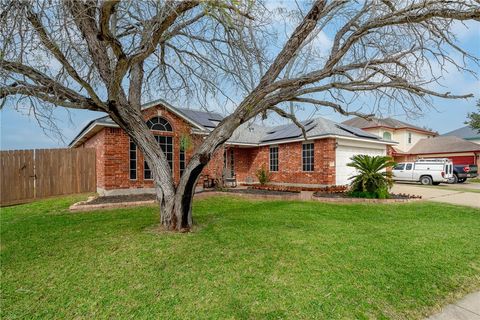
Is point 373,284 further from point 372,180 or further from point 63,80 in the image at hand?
point 372,180

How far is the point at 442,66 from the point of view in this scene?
19.0ft

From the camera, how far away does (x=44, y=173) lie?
10812mm

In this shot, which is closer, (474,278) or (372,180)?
(474,278)

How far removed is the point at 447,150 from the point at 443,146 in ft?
3.44

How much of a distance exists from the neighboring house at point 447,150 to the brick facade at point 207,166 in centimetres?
1862

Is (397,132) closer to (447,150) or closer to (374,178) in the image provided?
(447,150)

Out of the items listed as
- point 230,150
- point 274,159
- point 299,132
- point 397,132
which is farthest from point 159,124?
point 397,132

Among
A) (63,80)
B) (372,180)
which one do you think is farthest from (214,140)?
(372,180)

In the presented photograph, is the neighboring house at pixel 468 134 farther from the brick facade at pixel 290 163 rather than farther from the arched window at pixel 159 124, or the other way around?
the arched window at pixel 159 124

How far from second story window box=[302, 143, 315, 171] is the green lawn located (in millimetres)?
8231

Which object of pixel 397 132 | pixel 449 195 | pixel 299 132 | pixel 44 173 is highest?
pixel 397 132

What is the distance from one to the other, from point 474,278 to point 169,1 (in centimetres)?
569

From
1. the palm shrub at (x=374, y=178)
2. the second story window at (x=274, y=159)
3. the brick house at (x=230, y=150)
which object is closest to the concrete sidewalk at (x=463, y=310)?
the brick house at (x=230, y=150)

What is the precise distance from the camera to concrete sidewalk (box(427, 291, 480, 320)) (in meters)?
2.90
